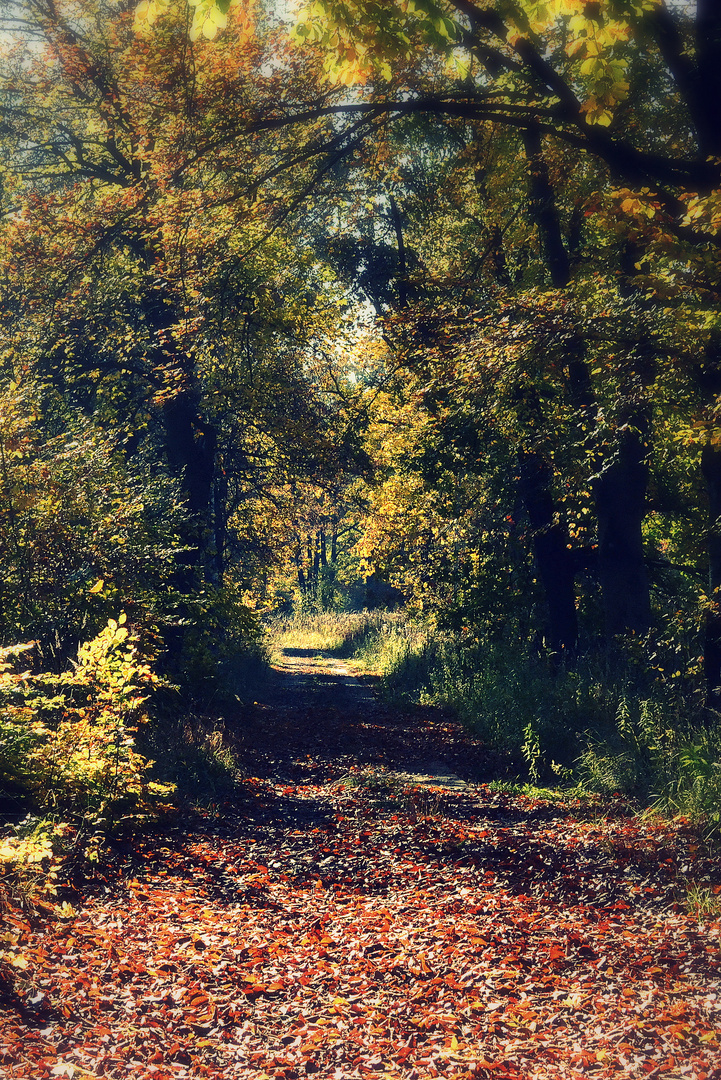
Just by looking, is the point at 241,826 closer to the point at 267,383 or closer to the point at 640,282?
the point at 640,282

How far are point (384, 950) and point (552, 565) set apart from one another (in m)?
9.97

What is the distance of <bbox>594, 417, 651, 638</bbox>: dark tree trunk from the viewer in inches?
471

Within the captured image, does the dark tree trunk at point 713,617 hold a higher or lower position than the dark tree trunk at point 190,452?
lower

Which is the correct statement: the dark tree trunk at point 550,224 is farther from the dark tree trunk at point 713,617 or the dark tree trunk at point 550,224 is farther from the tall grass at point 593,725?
the tall grass at point 593,725

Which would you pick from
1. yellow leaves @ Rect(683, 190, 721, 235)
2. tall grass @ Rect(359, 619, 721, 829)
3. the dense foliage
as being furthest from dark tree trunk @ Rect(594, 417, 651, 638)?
yellow leaves @ Rect(683, 190, 721, 235)

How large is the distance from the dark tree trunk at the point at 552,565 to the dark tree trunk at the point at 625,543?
2217 millimetres

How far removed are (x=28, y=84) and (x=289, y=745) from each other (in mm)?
14363

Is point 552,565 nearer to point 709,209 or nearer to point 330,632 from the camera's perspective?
point 709,209

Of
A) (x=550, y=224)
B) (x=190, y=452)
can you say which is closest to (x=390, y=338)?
(x=190, y=452)

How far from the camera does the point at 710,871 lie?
6121 mm

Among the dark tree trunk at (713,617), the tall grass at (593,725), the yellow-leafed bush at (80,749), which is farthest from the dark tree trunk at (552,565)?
the yellow-leafed bush at (80,749)

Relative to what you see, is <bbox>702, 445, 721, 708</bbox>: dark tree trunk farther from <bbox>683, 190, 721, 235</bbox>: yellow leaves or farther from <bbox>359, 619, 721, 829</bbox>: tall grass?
<bbox>683, 190, 721, 235</bbox>: yellow leaves

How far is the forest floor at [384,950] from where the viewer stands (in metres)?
4.26

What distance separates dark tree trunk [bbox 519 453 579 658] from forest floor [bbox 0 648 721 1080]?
19.5 ft
